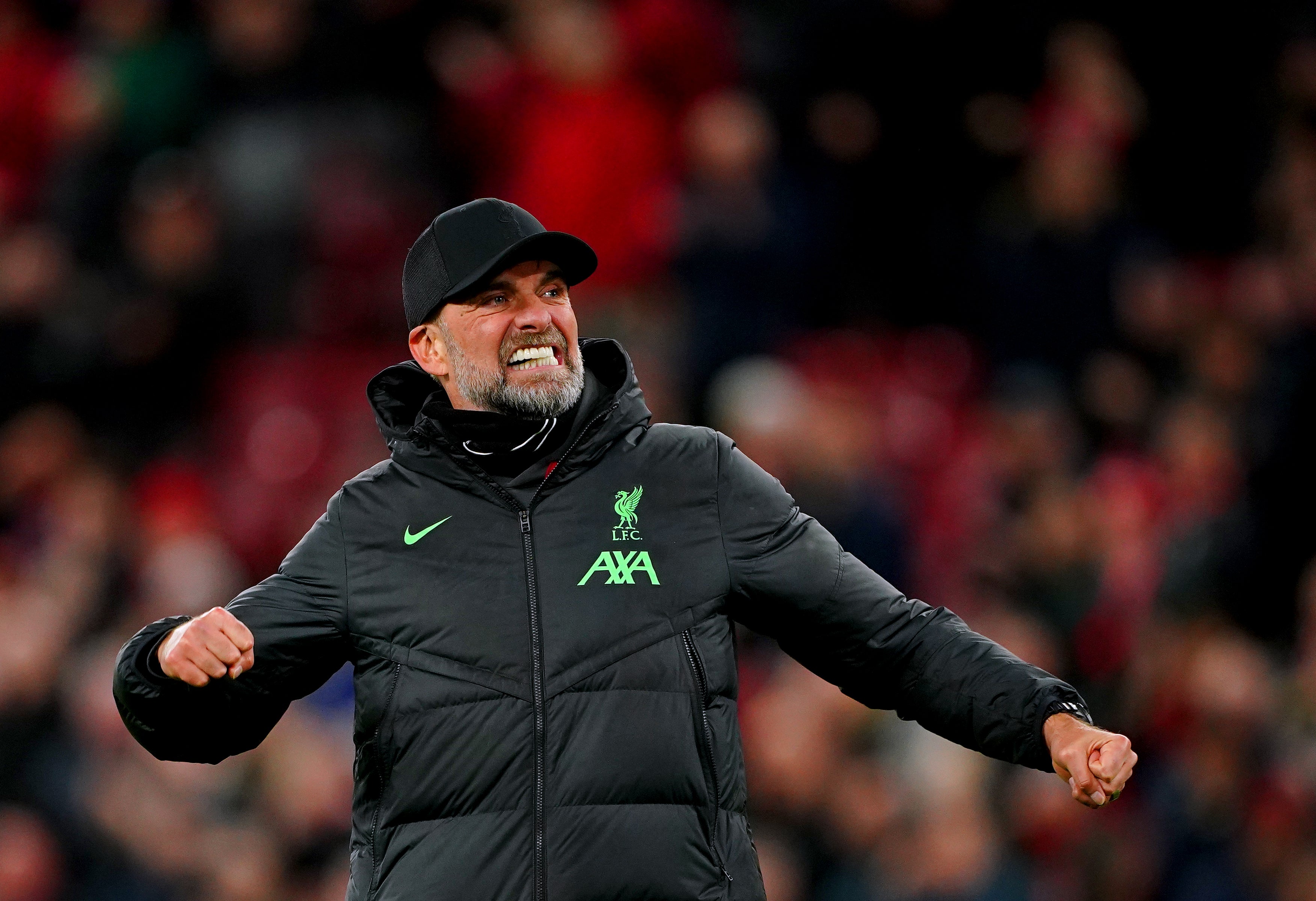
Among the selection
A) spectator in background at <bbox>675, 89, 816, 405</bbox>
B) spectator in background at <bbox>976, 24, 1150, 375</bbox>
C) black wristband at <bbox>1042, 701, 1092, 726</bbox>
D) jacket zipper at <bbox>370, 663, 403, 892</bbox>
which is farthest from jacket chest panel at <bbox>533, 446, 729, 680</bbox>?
spectator in background at <bbox>976, 24, 1150, 375</bbox>

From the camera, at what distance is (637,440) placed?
3.64 metres

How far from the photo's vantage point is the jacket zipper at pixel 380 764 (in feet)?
11.2

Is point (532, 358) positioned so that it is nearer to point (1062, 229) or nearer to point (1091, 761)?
point (1091, 761)

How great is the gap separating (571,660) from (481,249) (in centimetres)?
85

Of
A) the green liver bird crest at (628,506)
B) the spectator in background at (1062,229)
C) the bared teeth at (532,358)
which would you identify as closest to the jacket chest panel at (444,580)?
the green liver bird crest at (628,506)

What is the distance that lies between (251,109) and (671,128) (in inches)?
71.8

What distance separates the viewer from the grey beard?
3.62 metres

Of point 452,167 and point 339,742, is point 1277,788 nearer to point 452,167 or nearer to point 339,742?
point 339,742

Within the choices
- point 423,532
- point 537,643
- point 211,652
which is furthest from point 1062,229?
point 211,652

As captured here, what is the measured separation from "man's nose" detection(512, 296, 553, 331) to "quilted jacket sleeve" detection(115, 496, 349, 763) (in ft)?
1.71

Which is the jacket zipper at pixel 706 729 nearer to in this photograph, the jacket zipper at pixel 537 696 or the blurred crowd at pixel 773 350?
the jacket zipper at pixel 537 696

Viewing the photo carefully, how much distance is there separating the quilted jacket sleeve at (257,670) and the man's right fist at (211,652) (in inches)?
6.1

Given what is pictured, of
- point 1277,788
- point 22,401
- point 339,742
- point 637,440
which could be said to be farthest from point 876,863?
point 22,401

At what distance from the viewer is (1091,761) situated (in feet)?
10.3
